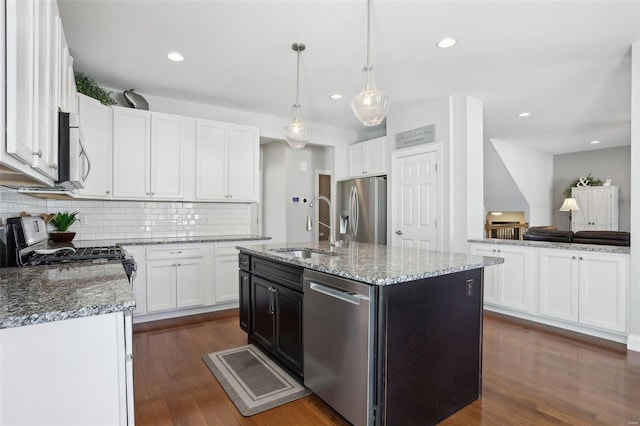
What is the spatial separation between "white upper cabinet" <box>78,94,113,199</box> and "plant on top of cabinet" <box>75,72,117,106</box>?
85 millimetres

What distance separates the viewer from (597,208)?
23.9ft

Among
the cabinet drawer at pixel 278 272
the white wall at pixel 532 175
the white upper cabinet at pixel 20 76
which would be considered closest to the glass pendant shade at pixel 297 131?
the cabinet drawer at pixel 278 272

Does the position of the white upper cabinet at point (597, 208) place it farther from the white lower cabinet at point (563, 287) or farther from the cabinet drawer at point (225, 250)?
the cabinet drawer at point (225, 250)

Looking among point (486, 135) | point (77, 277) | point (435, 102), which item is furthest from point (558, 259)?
point (77, 277)

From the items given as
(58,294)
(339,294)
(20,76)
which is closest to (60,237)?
(58,294)

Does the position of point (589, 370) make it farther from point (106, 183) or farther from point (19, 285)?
point (106, 183)

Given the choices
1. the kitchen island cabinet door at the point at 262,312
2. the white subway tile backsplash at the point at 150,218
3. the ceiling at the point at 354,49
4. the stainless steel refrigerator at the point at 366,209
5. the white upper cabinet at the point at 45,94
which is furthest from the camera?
the stainless steel refrigerator at the point at 366,209

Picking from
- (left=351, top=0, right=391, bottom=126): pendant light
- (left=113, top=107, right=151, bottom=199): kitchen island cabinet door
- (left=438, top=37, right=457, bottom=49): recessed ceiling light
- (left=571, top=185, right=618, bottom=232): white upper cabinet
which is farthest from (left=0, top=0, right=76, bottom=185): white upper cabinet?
(left=571, top=185, right=618, bottom=232): white upper cabinet

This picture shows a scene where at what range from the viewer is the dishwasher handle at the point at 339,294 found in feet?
5.65

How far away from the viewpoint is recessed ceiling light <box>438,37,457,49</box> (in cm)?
281

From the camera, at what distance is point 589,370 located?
100 inches

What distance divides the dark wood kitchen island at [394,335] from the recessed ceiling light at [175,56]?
7.16 feet

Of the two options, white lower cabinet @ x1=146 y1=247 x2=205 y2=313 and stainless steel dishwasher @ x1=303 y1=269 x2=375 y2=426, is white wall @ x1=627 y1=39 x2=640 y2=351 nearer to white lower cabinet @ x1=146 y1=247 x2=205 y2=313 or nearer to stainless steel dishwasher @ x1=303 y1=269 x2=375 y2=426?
stainless steel dishwasher @ x1=303 y1=269 x2=375 y2=426

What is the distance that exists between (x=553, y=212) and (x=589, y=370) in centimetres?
699
